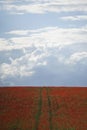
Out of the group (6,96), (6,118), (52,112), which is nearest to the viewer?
(6,118)

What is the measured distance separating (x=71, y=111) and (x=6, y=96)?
11.4 meters

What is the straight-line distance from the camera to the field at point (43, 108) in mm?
31953

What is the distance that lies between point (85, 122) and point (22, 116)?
21.0 ft

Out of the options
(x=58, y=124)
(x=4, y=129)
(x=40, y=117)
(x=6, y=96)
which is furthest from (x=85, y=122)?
(x=6, y=96)

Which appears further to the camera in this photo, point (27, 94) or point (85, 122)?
point (27, 94)

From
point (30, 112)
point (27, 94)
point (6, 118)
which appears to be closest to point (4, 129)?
point (6, 118)

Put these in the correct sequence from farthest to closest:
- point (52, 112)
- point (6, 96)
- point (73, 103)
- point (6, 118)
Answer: point (6, 96) → point (73, 103) → point (52, 112) → point (6, 118)

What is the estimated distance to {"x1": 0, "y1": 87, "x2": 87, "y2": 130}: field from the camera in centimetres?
3195

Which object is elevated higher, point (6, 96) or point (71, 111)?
point (6, 96)

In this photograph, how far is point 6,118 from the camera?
113ft

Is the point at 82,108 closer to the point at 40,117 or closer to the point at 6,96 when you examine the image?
the point at 40,117

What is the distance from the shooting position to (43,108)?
3909 centimetres

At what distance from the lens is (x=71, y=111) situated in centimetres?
3722

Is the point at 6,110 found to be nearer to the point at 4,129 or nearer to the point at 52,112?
the point at 52,112
